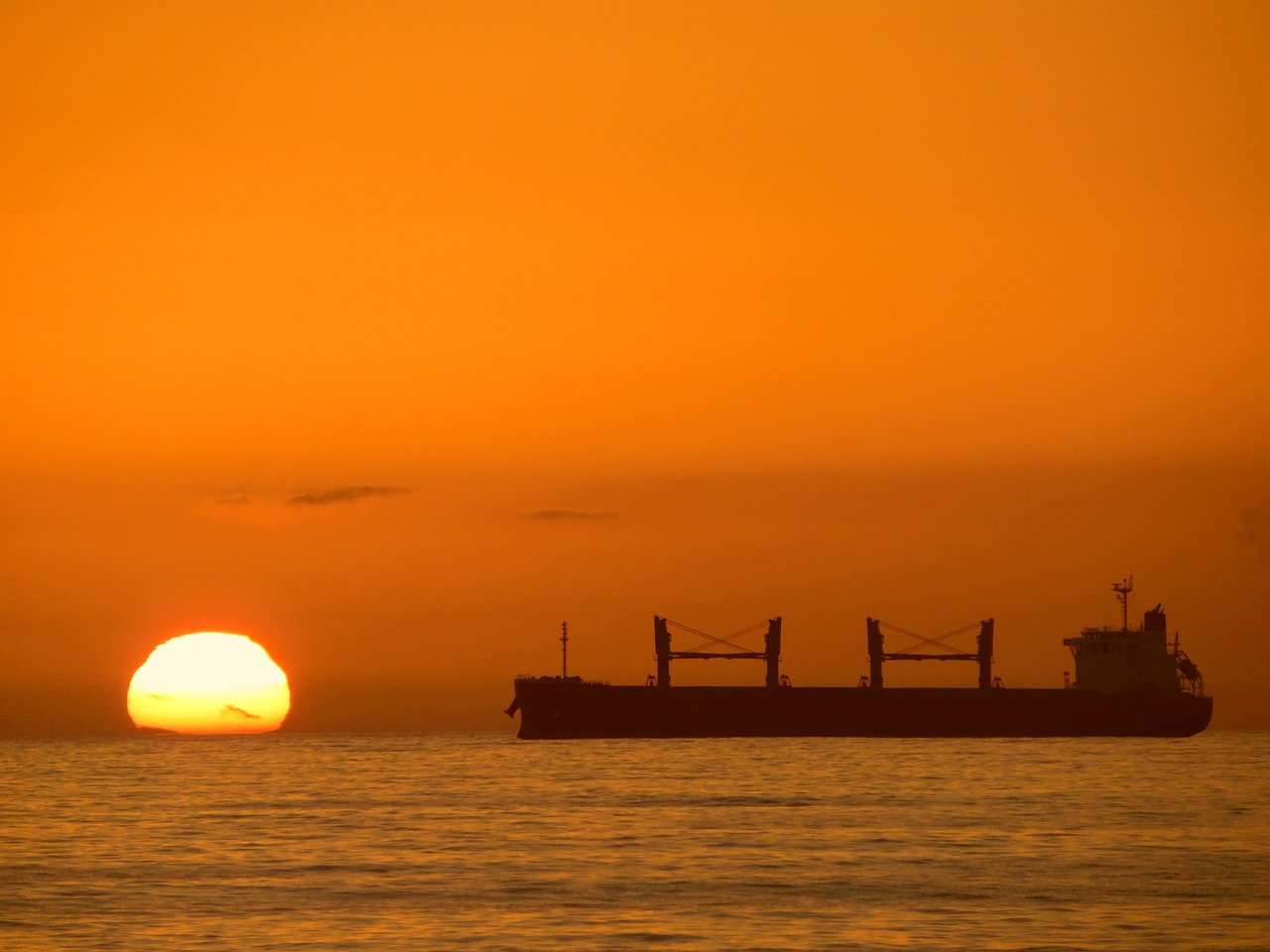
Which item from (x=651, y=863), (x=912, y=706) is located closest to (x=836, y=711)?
(x=912, y=706)

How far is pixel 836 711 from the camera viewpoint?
110750 mm

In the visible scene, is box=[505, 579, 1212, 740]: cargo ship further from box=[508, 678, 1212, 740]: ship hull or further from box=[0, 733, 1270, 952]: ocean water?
box=[0, 733, 1270, 952]: ocean water

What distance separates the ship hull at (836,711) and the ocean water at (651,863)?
29155 mm

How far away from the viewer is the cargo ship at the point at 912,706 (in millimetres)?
109125

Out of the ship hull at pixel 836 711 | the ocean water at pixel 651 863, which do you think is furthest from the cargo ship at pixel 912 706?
the ocean water at pixel 651 863

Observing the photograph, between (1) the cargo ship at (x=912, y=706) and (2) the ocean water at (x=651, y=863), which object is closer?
(2) the ocean water at (x=651, y=863)

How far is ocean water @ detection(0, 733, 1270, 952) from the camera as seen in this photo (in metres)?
30.6

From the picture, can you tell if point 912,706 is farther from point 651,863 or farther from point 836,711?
point 651,863

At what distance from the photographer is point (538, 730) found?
11225 centimetres

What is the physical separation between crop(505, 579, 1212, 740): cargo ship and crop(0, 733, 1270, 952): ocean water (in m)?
29.3

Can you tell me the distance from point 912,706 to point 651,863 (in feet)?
241

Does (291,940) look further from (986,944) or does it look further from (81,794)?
(81,794)

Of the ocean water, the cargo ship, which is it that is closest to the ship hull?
the cargo ship

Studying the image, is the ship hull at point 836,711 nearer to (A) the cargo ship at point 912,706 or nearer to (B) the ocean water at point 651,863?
(A) the cargo ship at point 912,706
